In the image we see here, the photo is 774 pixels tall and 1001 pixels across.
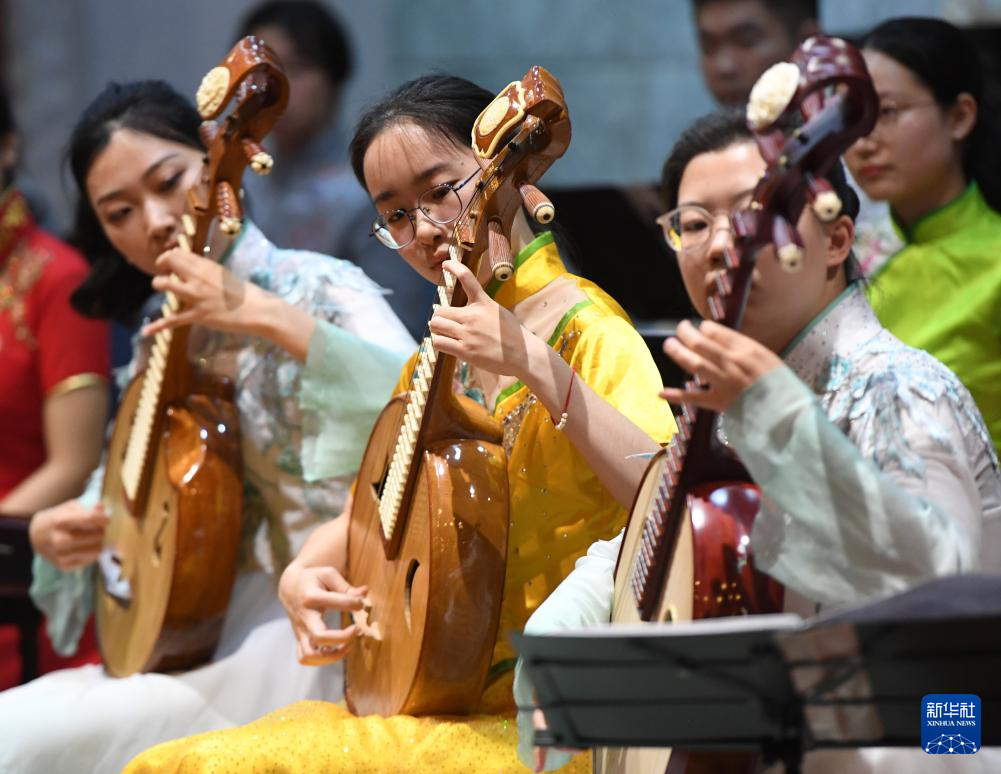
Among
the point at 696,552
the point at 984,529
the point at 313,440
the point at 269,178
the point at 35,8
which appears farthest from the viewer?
the point at 35,8

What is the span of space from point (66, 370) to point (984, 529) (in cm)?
235

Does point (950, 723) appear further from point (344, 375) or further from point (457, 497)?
point (344, 375)

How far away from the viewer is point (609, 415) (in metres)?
1.91

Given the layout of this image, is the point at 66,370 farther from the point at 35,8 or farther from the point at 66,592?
the point at 35,8

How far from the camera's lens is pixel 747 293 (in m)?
1.52

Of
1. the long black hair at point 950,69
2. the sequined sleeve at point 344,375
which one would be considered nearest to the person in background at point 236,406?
the sequined sleeve at point 344,375

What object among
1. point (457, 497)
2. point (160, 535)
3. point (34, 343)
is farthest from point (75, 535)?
point (457, 497)

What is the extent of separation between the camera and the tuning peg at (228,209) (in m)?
2.31

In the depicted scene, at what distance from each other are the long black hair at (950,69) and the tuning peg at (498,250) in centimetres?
124

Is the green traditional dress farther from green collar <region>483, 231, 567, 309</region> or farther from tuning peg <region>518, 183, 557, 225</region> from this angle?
tuning peg <region>518, 183, 557, 225</region>

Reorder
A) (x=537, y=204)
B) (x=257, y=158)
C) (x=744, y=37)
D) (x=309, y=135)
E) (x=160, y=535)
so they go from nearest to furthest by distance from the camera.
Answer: (x=537, y=204)
(x=257, y=158)
(x=160, y=535)
(x=744, y=37)
(x=309, y=135)

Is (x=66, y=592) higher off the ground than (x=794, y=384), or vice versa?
(x=794, y=384)

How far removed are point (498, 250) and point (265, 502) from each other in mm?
1065

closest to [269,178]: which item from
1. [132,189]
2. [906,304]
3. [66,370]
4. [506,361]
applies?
[66,370]
